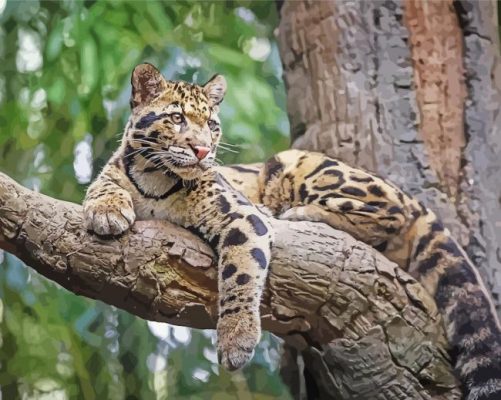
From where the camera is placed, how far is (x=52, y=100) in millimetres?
1731

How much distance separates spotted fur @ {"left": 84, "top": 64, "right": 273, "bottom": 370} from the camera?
4.21ft

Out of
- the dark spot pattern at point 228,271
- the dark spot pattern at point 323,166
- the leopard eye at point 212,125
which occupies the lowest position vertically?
the dark spot pattern at point 228,271

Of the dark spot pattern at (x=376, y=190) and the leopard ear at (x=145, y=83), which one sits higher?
the leopard ear at (x=145, y=83)

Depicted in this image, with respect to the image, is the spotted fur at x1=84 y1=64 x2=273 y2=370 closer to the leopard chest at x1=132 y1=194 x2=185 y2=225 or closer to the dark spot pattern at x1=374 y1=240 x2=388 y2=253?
the leopard chest at x1=132 y1=194 x2=185 y2=225

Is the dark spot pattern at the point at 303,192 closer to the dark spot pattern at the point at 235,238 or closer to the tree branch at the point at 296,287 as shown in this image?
the tree branch at the point at 296,287

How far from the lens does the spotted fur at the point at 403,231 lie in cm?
139

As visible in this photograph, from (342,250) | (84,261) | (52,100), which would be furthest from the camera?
(52,100)

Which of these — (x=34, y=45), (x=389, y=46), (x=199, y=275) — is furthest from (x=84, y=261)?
Result: (x=389, y=46)

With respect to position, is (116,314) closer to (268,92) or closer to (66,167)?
(66,167)

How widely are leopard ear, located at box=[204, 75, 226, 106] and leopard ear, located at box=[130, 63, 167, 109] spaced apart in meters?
0.07

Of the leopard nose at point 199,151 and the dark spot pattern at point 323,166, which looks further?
the dark spot pattern at point 323,166

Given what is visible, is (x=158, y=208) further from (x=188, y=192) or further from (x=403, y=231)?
(x=403, y=231)

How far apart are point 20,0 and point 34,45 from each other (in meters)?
0.09

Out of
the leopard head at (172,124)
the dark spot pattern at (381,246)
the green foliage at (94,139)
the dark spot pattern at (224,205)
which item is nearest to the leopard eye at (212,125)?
the leopard head at (172,124)
